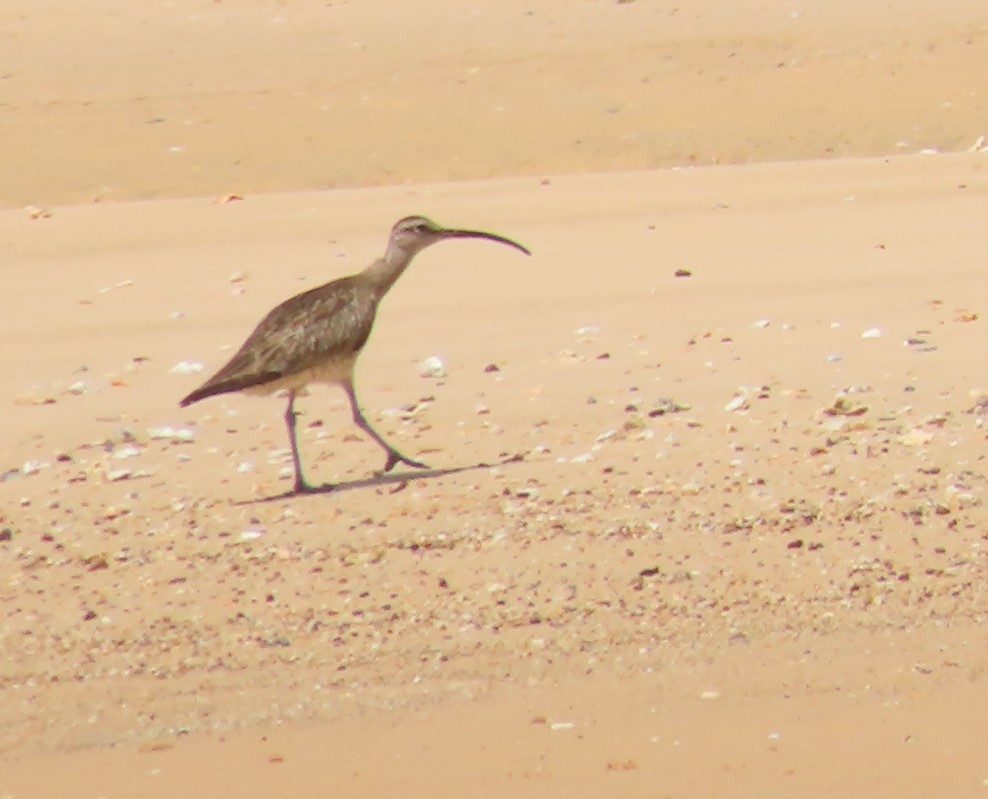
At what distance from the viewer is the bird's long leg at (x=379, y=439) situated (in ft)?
28.1

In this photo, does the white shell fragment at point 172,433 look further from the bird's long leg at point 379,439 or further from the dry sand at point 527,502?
the bird's long leg at point 379,439

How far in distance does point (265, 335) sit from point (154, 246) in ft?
19.1

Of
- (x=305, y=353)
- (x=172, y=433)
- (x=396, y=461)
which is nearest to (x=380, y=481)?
(x=396, y=461)

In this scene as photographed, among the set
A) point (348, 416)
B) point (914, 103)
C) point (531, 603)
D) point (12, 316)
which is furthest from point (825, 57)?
point (531, 603)

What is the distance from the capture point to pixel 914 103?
2105 centimetres

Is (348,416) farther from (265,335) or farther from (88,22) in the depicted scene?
(88,22)

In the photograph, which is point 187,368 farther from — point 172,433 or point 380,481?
point 380,481

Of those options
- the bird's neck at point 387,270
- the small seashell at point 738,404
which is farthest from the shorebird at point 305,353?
the small seashell at point 738,404

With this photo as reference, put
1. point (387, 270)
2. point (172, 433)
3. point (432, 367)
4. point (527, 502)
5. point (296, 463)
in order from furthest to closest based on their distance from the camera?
point (432, 367) < point (172, 433) < point (387, 270) < point (296, 463) < point (527, 502)

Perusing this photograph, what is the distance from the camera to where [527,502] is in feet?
26.2

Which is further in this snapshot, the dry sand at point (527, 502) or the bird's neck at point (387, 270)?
the bird's neck at point (387, 270)

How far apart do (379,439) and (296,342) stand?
48 cm

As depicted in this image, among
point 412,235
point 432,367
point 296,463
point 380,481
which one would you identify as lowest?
point 380,481

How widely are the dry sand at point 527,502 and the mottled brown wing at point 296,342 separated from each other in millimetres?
410
